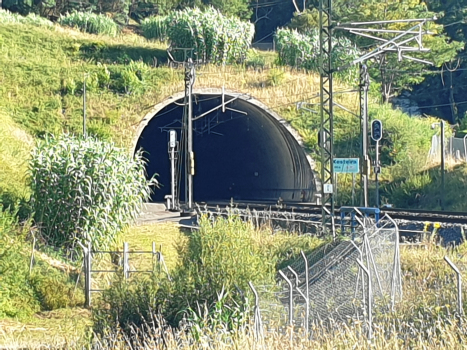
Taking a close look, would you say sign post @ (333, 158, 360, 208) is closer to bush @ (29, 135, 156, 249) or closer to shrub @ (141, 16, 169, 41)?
bush @ (29, 135, 156, 249)

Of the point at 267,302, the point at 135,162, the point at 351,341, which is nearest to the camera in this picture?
the point at 351,341

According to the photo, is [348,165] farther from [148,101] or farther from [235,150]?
[235,150]

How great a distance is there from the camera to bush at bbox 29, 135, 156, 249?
23.3 meters

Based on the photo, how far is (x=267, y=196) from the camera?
48062 mm

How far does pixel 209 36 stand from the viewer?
52156 mm

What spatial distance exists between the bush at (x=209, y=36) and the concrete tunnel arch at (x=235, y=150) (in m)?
4.63

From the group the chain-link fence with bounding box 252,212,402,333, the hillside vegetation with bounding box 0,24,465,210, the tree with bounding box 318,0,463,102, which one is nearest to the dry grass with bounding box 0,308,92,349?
the chain-link fence with bounding box 252,212,402,333

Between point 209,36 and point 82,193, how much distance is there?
30186mm

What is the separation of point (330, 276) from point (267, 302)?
1.76m

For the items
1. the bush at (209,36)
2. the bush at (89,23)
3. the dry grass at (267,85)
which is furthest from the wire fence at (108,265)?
the bush at (89,23)

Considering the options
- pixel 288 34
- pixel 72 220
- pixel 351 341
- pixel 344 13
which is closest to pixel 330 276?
pixel 351 341

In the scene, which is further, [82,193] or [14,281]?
[82,193]

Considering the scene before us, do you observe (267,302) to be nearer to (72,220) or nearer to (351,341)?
(351,341)

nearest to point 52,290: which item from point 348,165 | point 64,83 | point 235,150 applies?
point 348,165
